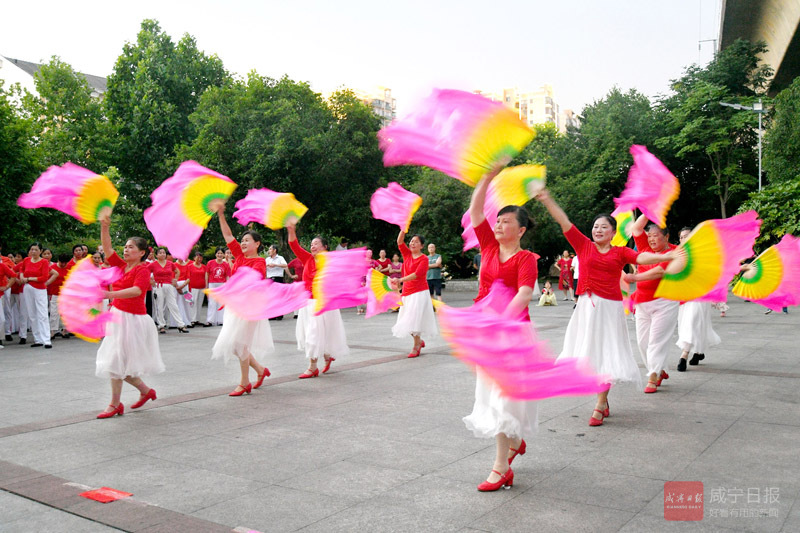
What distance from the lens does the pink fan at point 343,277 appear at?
25.2 ft

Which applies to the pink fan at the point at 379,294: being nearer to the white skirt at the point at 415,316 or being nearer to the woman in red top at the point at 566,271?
the white skirt at the point at 415,316

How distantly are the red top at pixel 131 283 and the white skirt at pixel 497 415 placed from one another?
3915 mm

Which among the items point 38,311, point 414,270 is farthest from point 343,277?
point 38,311

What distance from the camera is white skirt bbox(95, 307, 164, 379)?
6566mm

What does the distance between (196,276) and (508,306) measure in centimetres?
1436

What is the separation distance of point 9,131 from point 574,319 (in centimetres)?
1818

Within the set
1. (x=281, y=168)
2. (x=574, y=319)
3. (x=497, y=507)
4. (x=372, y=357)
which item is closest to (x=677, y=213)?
(x=281, y=168)

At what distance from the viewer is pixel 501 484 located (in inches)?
168

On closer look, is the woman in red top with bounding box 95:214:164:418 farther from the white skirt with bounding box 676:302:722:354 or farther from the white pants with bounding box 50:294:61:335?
the white pants with bounding box 50:294:61:335

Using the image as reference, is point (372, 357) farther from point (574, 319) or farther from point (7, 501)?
point (7, 501)

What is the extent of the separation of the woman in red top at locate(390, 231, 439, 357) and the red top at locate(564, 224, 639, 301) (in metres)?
4.55

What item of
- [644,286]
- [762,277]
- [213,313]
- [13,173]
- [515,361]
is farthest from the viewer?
[13,173]

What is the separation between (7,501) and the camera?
422 centimetres

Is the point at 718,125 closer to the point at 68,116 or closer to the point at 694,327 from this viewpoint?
the point at 694,327
